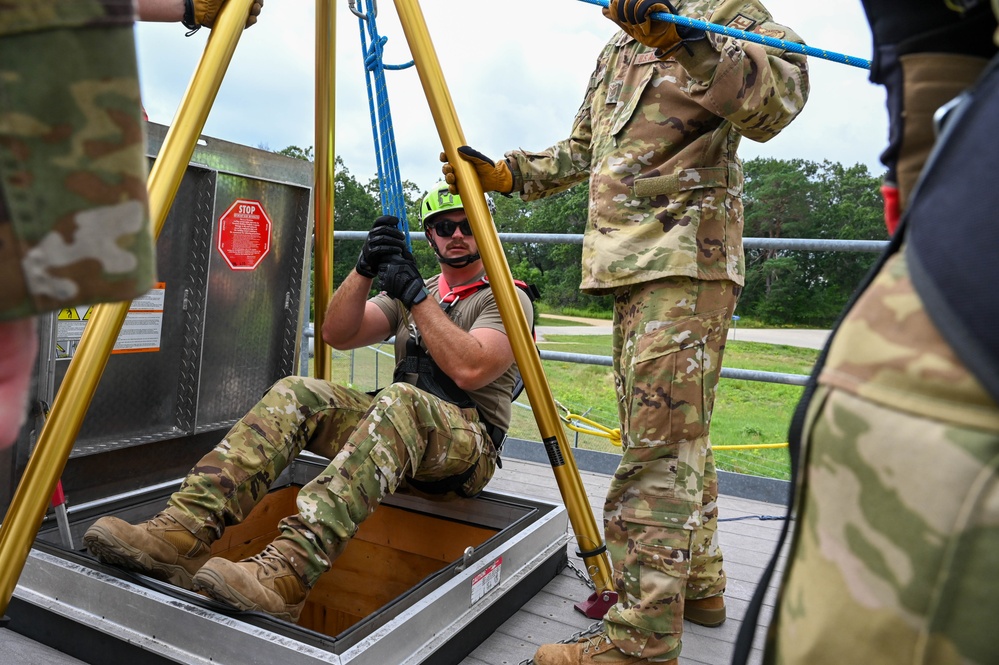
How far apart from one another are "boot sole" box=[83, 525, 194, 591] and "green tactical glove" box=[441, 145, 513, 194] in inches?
49.4

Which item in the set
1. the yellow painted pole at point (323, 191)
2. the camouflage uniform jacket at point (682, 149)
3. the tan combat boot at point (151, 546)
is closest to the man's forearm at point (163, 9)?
the yellow painted pole at point (323, 191)

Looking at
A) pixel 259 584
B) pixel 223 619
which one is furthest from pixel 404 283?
pixel 223 619

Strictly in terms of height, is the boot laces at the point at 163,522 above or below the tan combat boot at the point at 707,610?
above

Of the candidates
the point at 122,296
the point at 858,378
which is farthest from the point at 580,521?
the point at 122,296

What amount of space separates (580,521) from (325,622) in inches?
42.0

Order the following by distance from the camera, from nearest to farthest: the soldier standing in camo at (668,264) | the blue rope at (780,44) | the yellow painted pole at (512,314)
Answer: the blue rope at (780,44) → the soldier standing in camo at (668,264) → the yellow painted pole at (512,314)

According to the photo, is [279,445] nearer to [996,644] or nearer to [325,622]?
[325,622]

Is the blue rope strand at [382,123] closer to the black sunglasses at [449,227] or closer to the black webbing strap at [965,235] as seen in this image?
the black sunglasses at [449,227]

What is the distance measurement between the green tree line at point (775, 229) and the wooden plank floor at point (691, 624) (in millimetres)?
3247

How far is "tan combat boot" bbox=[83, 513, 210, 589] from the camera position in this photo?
172 centimetres

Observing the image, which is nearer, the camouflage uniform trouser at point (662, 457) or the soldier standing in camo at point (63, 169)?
the soldier standing in camo at point (63, 169)

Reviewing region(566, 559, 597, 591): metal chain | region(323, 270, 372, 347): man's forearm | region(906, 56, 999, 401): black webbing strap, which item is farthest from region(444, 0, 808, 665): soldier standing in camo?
region(906, 56, 999, 401): black webbing strap

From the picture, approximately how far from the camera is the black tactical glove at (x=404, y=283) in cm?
224

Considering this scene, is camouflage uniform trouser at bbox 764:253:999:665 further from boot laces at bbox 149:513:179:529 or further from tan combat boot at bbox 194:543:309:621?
boot laces at bbox 149:513:179:529
